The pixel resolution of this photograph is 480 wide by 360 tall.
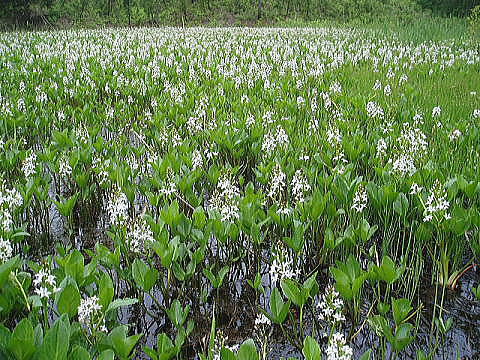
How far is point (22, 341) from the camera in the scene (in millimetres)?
1894

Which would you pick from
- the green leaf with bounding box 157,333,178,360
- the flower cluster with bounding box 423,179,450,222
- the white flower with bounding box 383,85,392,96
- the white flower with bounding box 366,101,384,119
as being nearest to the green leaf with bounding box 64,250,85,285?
the green leaf with bounding box 157,333,178,360

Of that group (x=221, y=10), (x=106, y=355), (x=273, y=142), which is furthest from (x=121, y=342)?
(x=221, y=10)

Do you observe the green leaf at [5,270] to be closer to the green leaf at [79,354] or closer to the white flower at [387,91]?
the green leaf at [79,354]

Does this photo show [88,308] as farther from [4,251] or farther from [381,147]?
[381,147]

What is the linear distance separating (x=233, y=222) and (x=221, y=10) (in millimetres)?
34126

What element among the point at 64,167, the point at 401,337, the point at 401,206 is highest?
the point at 64,167

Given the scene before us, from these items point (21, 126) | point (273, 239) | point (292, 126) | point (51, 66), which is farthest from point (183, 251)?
point (51, 66)

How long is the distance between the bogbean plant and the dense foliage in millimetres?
26096

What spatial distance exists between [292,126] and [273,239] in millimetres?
2676

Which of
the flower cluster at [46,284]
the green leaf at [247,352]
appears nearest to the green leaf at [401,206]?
the green leaf at [247,352]

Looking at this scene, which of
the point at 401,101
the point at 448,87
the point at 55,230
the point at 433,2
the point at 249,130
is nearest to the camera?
the point at 55,230

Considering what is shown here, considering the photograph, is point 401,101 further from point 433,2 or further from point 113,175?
point 433,2

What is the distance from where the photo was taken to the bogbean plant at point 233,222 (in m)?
2.41

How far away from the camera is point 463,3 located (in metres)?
28.7
